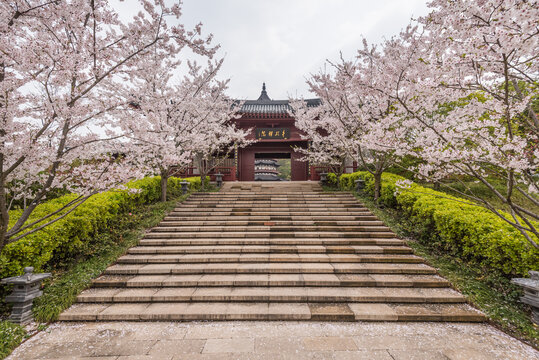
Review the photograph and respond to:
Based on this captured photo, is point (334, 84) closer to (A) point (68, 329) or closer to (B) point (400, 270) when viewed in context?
(B) point (400, 270)

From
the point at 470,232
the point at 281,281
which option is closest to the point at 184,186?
the point at 281,281

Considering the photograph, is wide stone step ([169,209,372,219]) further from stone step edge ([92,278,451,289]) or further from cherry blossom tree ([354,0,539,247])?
cherry blossom tree ([354,0,539,247])

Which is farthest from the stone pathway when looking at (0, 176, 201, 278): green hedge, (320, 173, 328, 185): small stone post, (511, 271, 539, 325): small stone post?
(320, 173, 328, 185): small stone post

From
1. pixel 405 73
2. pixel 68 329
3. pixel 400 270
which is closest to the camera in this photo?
pixel 68 329

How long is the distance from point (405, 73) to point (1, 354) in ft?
29.8

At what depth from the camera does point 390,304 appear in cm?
432

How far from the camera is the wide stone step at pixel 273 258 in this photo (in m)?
5.71

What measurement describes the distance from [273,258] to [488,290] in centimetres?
Answer: 442

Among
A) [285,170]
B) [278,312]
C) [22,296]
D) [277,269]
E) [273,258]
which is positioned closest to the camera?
[22,296]

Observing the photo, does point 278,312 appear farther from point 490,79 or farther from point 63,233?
point 490,79

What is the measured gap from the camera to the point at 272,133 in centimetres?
1686

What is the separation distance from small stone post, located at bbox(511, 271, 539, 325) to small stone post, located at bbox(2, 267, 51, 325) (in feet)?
26.8

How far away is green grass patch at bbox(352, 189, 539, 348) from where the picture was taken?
143 inches

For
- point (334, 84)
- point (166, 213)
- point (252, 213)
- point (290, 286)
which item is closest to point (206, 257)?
point (290, 286)
